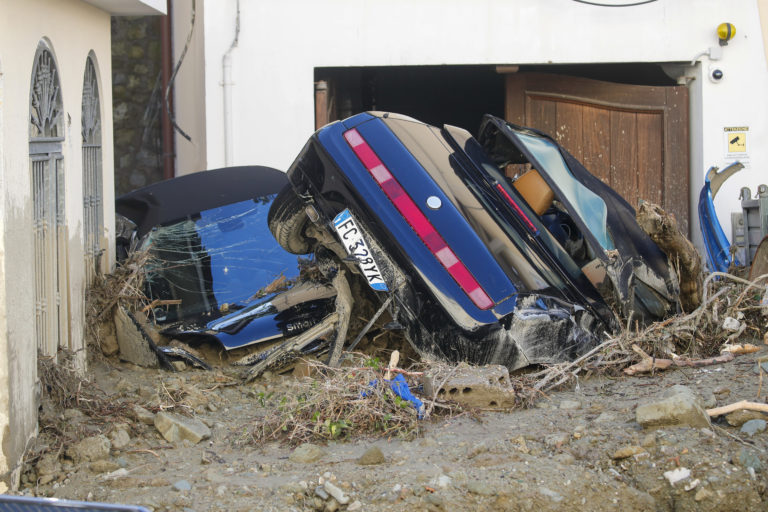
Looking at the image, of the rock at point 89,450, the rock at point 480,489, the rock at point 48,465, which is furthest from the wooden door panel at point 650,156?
the rock at point 48,465

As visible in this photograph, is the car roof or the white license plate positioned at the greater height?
the car roof

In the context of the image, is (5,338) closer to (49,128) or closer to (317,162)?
(49,128)

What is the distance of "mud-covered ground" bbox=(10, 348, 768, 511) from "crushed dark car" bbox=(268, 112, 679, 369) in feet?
1.56

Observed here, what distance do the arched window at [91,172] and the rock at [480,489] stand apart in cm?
340

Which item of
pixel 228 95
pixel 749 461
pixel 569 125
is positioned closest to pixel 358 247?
pixel 749 461

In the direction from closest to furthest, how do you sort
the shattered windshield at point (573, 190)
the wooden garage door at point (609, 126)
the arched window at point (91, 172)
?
1. the shattered windshield at point (573, 190)
2. the arched window at point (91, 172)
3. the wooden garage door at point (609, 126)

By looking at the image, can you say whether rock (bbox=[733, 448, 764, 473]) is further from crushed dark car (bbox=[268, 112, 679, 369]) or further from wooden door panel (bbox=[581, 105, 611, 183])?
Result: wooden door panel (bbox=[581, 105, 611, 183])

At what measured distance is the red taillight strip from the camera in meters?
5.85

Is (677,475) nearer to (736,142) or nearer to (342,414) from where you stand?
(342,414)

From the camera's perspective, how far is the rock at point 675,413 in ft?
14.9

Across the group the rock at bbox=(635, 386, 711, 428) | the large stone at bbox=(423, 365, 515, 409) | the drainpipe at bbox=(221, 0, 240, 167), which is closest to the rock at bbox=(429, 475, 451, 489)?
the large stone at bbox=(423, 365, 515, 409)

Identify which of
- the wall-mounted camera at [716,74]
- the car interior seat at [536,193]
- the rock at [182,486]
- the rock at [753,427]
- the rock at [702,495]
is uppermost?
the wall-mounted camera at [716,74]

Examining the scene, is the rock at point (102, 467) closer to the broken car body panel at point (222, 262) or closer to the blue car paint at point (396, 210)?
the broken car body panel at point (222, 262)

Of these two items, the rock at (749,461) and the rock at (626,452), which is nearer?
the rock at (749,461)
